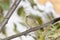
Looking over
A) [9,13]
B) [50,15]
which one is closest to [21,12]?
[9,13]

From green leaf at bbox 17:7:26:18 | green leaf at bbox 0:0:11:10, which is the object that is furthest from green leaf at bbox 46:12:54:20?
green leaf at bbox 0:0:11:10

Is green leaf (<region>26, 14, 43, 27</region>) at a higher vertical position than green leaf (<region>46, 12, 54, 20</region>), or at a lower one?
lower

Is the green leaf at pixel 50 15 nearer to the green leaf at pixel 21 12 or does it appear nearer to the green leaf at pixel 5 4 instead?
the green leaf at pixel 21 12

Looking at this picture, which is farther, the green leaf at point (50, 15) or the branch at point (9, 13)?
the green leaf at point (50, 15)

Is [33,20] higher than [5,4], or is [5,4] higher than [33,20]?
[5,4]

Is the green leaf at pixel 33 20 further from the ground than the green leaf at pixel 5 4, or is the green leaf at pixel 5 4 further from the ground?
the green leaf at pixel 5 4

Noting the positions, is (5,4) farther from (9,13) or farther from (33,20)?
(33,20)

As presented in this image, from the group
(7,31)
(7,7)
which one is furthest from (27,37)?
(7,7)

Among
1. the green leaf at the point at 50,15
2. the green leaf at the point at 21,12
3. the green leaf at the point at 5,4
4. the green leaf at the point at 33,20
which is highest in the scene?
the green leaf at the point at 5,4

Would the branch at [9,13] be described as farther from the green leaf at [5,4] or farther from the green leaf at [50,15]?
the green leaf at [50,15]

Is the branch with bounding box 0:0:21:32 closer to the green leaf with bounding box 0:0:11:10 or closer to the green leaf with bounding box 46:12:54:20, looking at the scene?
the green leaf with bounding box 0:0:11:10

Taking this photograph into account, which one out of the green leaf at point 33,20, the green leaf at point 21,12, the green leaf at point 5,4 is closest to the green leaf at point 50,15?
the green leaf at point 33,20

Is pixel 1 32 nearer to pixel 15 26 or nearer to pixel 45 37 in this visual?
pixel 15 26
